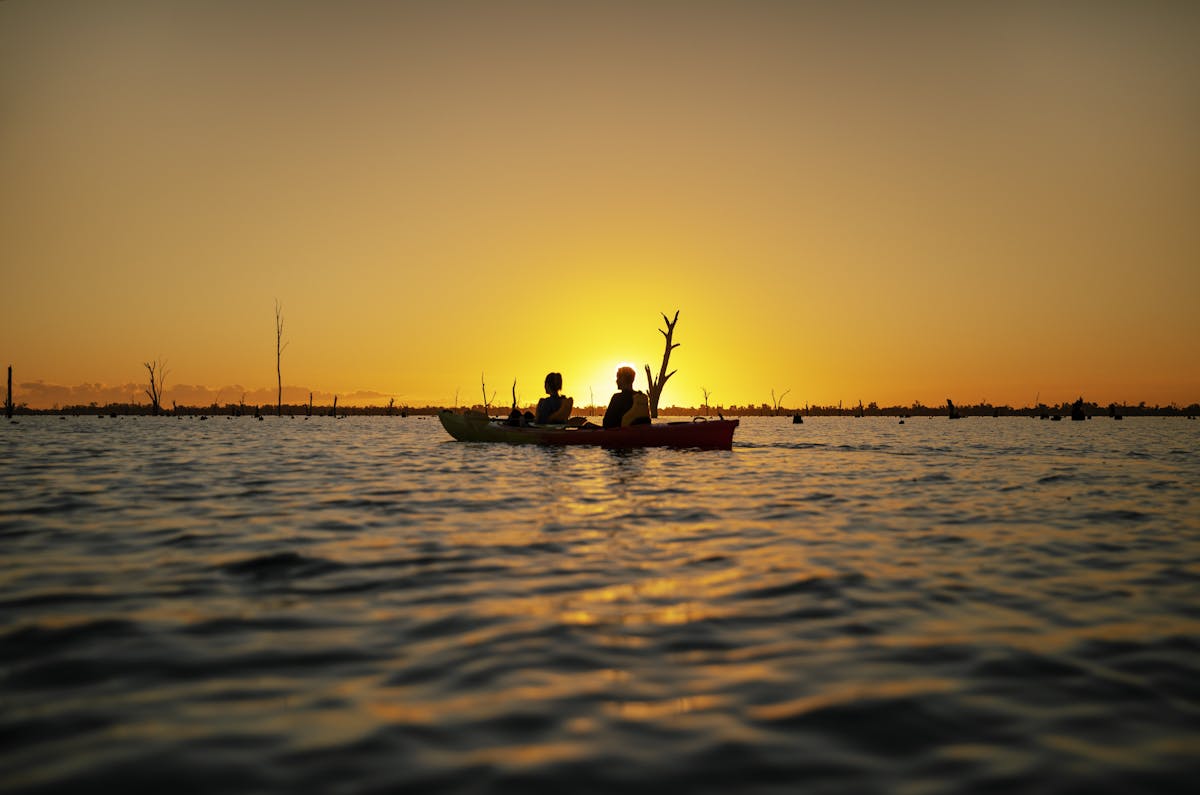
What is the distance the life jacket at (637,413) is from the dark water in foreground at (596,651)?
1072 cm

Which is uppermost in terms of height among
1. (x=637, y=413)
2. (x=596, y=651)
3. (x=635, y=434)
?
(x=637, y=413)

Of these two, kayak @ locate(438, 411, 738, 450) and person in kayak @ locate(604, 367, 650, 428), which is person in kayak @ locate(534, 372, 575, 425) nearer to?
kayak @ locate(438, 411, 738, 450)

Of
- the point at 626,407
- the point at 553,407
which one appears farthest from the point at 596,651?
the point at 553,407

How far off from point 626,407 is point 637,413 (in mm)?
388

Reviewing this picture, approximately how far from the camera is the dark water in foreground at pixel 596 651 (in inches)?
115

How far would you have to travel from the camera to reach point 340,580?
20.4ft

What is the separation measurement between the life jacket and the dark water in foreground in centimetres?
1072

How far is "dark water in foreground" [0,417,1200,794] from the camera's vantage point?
2932 mm

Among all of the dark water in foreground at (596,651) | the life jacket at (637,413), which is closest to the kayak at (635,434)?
the life jacket at (637,413)

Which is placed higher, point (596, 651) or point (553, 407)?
point (553, 407)

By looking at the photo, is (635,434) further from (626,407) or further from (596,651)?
(596,651)

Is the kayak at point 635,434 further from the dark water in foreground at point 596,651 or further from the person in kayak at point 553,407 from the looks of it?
the dark water in foreground at point 596,651

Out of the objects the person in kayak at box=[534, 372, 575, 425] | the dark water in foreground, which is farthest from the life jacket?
the dark water in foreground

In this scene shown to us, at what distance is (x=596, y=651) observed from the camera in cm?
433
